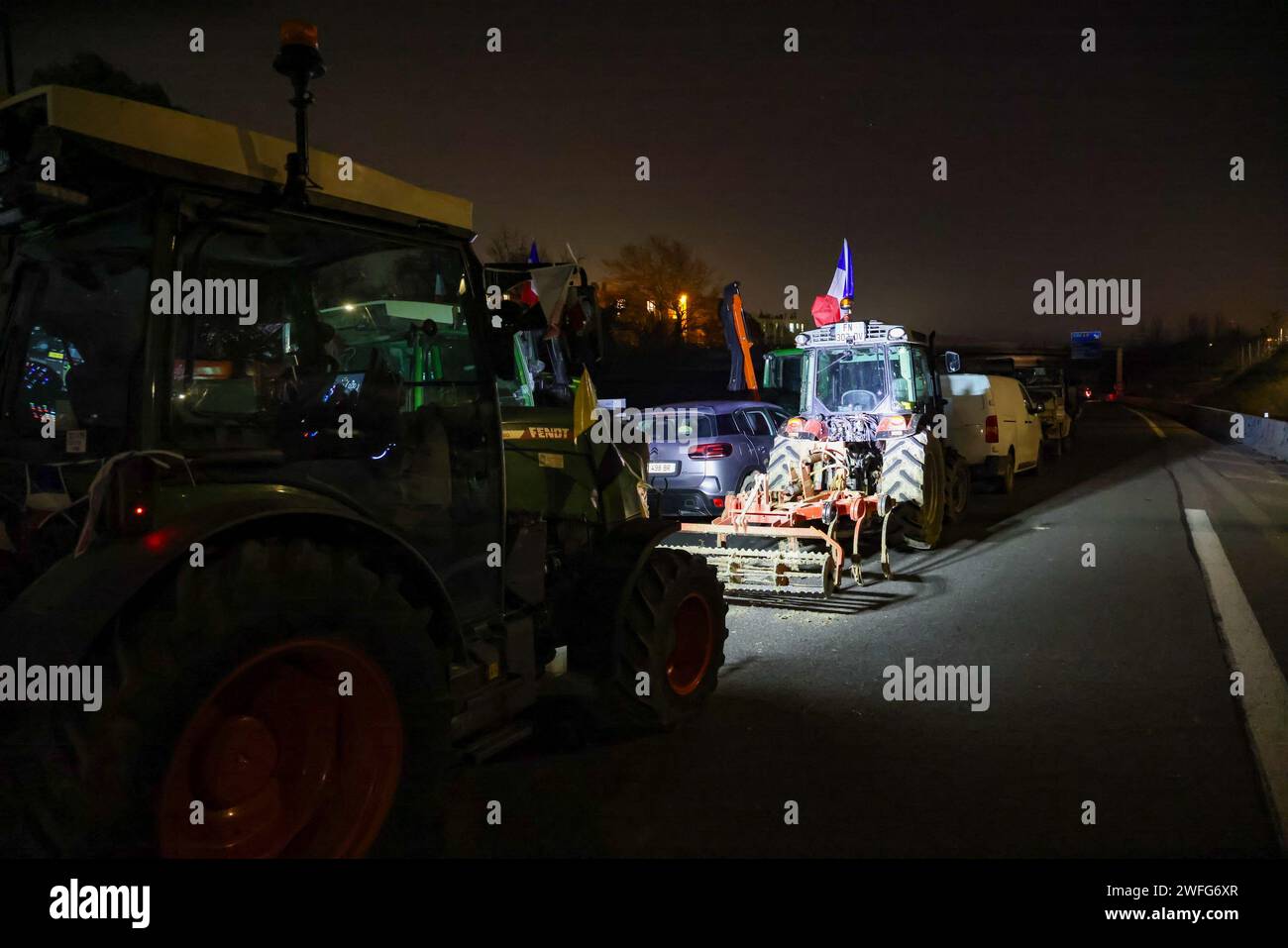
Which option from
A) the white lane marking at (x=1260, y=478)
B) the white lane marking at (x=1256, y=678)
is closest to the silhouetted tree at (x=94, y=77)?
the white lane marking at (x=1256, y=678)

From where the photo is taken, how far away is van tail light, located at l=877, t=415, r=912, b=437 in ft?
37.6

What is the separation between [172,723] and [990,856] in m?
3.10

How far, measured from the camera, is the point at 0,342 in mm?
3625

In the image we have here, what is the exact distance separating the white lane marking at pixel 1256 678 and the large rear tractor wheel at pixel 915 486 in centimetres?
281

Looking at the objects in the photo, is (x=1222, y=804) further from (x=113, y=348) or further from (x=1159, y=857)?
(x=113, y=348)

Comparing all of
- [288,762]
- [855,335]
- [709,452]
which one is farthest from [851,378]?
[288,762]

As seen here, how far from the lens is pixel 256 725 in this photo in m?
2.99

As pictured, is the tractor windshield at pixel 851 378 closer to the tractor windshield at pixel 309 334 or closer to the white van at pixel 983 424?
the white van at pixel 983 424

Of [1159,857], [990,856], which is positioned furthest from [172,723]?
[1159,857]

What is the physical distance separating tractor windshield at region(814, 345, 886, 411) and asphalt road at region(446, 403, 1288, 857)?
3592 millimetres

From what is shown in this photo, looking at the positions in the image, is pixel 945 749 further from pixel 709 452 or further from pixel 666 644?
pixel 709 452

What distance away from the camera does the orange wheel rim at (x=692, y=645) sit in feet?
17.5

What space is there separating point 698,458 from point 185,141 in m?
9.90

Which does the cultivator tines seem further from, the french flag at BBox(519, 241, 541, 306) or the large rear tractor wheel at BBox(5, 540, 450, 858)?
the large rear tractor wheel at BBox(5, 540, 450, 858)
